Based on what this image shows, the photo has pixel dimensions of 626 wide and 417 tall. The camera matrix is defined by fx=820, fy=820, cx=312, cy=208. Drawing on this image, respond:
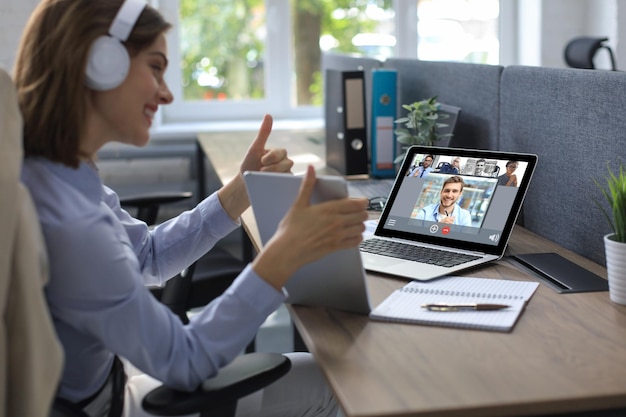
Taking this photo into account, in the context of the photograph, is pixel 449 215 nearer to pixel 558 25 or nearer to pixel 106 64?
pixel 106 64

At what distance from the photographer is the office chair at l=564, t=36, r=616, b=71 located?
3.48m

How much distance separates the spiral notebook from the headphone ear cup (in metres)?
0.52

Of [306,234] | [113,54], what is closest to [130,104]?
[113,54]

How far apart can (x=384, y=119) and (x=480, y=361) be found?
145 centimetres

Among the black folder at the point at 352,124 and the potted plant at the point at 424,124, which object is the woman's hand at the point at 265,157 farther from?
the black folder at the point at 352,124

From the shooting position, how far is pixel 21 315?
0.95 meters

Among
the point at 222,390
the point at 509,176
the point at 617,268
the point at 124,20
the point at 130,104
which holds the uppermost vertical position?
the point at 124,20

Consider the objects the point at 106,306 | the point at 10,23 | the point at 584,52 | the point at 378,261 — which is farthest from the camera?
the point at 584,52

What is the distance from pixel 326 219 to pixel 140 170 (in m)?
2.65

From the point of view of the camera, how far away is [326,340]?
1.17m

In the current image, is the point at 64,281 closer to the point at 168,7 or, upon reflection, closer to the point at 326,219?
the point at 326,219

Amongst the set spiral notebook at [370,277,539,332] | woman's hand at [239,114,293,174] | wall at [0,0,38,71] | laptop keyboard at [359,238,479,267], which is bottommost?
spiral notebook at [370,277,539,332]

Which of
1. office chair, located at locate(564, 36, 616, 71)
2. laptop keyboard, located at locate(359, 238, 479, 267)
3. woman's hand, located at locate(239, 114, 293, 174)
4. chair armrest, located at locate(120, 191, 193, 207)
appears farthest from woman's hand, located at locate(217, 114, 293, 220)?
office chair, located at locate(564, 36, 616, 71)

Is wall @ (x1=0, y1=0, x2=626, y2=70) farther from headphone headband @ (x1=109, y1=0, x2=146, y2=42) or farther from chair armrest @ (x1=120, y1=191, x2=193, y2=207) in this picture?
headphone headband @ (x1=109, y1=0, x2=146, y2=42)
